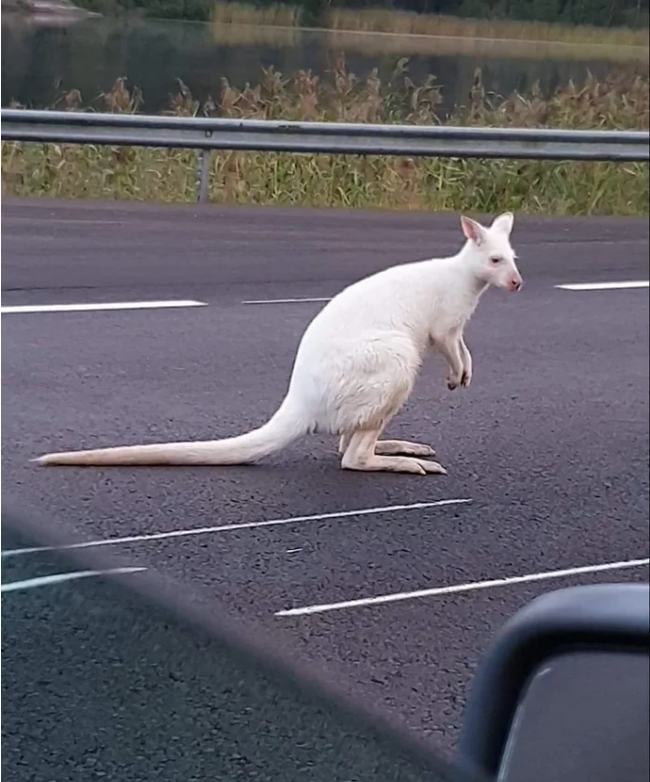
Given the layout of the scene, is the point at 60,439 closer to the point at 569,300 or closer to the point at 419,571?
the point at 419,571

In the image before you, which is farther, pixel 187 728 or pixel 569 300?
pixel 569 300

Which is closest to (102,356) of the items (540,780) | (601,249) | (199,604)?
(199,604)

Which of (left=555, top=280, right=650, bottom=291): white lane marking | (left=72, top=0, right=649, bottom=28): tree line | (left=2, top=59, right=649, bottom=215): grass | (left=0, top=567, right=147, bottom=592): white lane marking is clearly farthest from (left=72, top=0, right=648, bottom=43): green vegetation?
(left=555, top=280, right=650, bottom=291): white lane marking

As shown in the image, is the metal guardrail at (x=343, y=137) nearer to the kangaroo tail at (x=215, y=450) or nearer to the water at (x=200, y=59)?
the water at (x=200, y=59)

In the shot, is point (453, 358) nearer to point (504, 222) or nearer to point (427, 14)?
point (504, 222)

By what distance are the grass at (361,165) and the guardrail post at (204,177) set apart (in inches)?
0.5

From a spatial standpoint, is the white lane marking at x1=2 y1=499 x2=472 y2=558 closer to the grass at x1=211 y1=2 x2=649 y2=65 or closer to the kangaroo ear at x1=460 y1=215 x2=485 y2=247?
the kangaroo ear at x1=460 y1=215 x2=485 y2=247

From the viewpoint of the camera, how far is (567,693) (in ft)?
3.14

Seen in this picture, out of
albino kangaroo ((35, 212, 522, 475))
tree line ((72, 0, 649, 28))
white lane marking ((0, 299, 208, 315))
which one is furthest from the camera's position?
albino kangaroo ((35, 212, 522, 475))

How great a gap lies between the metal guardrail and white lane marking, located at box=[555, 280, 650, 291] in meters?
1.33

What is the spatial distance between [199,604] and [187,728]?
0.63m

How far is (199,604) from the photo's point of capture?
9.11ft

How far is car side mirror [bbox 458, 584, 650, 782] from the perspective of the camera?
87cm

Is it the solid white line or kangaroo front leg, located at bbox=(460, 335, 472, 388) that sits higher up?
the solid white line
